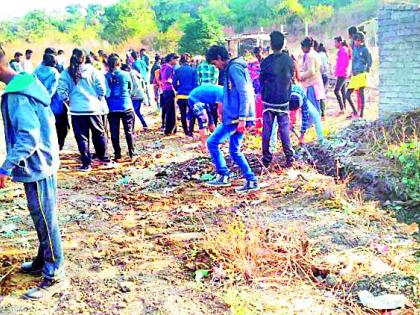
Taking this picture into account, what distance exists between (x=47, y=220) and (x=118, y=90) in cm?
437

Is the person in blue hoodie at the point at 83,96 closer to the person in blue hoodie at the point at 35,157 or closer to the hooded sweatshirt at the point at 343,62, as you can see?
the person in blue hoodie at the point at 35,157

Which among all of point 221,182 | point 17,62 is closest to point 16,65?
point 17,62

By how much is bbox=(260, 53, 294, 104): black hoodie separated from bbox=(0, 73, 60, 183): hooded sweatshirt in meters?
3.49

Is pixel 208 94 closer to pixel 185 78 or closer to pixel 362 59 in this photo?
pixel 185 78

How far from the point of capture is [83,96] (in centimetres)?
718

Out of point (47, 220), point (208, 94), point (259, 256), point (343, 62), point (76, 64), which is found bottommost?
point (259, 256)

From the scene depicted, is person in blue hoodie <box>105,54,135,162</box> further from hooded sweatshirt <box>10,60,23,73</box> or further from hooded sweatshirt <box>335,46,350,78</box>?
hooded sweatshirt <box>10,60,23,73</box>

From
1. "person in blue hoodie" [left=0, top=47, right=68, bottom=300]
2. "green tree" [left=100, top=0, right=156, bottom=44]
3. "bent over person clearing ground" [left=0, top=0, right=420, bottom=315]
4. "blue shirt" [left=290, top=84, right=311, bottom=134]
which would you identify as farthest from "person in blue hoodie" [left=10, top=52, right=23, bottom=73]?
"green tree" [left=100, top=0, right=156, bottom=44]

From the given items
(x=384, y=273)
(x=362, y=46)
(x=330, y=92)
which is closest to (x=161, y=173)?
(x=384, y=273)

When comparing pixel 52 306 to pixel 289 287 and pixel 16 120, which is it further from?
pixel 289 287

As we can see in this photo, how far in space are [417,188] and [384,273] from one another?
264cm

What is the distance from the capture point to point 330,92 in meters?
15.9

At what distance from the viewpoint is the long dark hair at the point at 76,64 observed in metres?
6.90

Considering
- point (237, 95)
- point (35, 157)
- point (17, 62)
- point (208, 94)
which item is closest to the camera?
point (35, 157)
